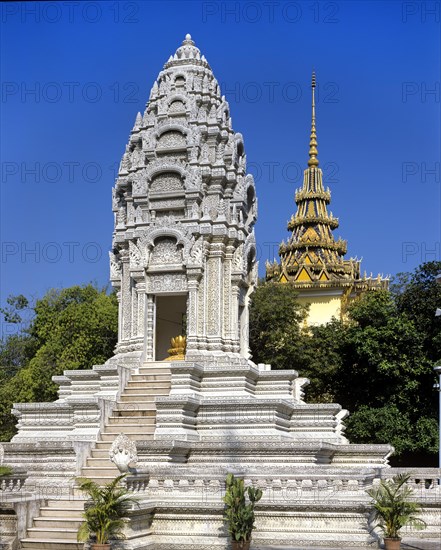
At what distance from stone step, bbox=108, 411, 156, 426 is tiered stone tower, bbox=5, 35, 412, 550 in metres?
0.04

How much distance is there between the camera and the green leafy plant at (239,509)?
1633 cm

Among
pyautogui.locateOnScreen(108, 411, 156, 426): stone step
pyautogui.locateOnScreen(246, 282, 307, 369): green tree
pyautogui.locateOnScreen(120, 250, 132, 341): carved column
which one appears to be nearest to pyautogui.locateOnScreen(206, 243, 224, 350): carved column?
pyautogui.locateOnScreen(120, 250, 132, 341): carved column

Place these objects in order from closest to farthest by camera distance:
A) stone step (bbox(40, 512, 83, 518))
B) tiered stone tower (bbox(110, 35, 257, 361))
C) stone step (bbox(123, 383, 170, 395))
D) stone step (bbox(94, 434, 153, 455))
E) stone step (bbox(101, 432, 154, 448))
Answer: stone step (bbox(40, 512, 83, 518)) < stone step (bbox(94, 434, 153, 455)) < stone step (bbox(101, 432, 154, 448)) < stone step (bbox(123, 383, 170, 395)) < tiered stone tower (bbox(110, 35, 257, 361))

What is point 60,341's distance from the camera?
38938 mm

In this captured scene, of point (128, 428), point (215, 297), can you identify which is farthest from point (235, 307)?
point (128, 428)

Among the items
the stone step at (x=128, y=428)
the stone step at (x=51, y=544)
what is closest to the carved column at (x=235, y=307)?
the stone step at (x=128, y=428)

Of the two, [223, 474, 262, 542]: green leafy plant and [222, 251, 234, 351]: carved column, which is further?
[222, 251, 234, 351]: carved column

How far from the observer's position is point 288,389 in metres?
23.4

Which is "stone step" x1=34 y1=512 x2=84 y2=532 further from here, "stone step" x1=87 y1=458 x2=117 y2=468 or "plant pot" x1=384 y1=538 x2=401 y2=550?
"plant pot" x1=384 y1=538 x2=401 y2=550

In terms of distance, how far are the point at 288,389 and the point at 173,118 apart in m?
8.81

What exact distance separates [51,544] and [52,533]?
0.38 metres

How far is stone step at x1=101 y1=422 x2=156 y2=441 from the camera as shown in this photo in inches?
863

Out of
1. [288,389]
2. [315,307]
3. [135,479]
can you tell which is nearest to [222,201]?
[288,389]

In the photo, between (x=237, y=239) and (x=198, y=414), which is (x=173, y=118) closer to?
(x=237, y=239)
